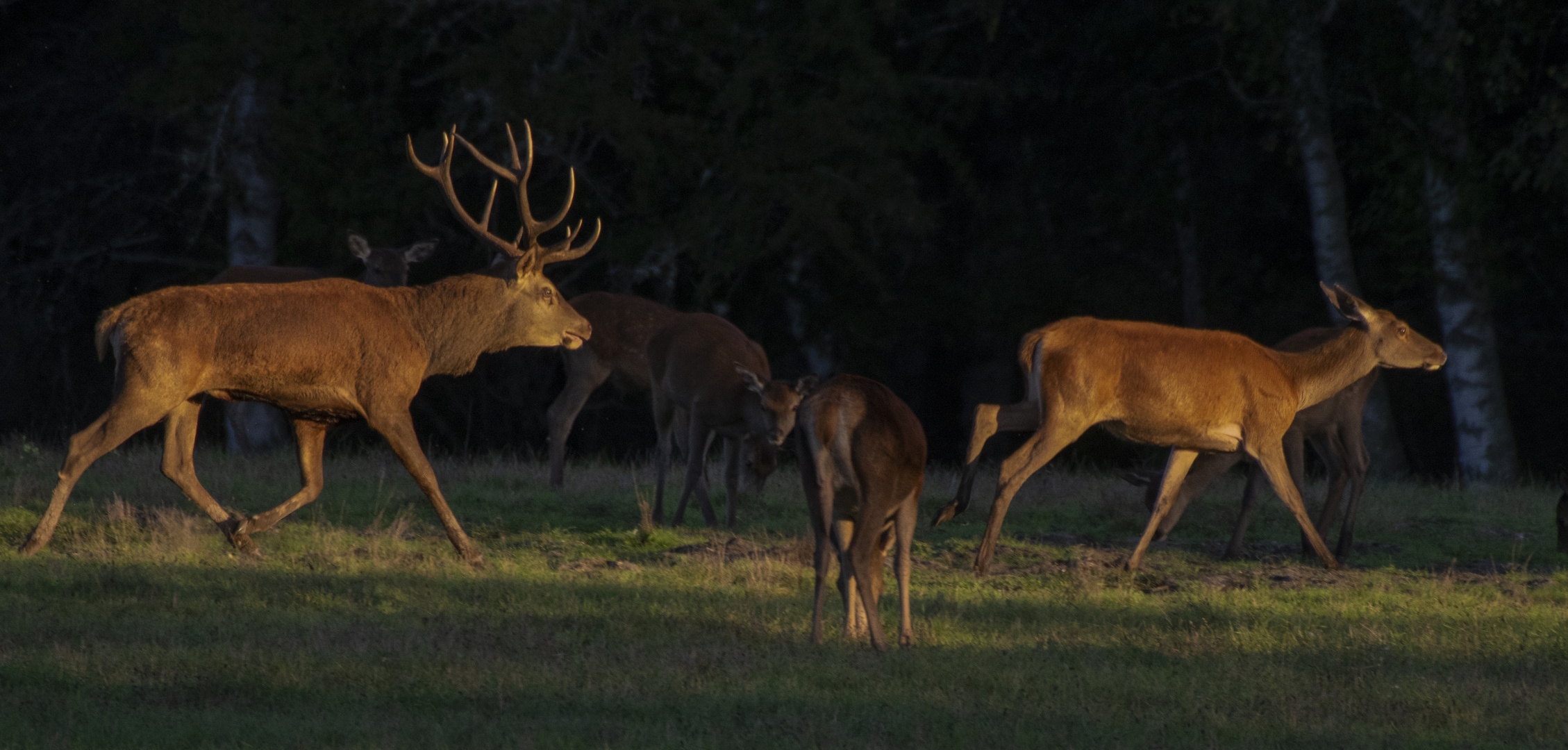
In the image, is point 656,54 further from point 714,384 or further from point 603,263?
point 714,384

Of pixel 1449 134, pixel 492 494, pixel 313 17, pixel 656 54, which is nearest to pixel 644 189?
pixel 656 54

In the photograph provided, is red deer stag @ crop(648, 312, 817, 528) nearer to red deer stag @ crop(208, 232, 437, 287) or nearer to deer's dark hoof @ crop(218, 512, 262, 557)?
red deer stag @ crop(208, 232, 437, 287)

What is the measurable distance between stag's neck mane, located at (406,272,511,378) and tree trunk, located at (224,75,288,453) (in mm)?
8100

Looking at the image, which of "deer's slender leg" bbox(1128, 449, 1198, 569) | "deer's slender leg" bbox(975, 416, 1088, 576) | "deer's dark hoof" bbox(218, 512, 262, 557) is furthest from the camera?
"deer's slender leg" bbox(1128, 449, 1198, 569)

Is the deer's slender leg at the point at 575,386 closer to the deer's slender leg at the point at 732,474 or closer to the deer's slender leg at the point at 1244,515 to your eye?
the deer's slender leg at the point at 732,474

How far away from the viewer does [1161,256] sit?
862 inches

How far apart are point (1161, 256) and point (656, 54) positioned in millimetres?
6857

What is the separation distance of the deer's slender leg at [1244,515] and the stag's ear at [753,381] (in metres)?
2.98

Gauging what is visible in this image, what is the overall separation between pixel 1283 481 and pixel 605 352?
577 centimetres

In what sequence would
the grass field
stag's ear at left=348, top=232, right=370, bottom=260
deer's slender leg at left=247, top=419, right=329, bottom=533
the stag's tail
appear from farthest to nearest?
1. stag's ear at left=348, top=232, right=370, bottom=260
2. deer's slender leg at left=247, top=419, right=329, bottom=533
3. the stag's tail
4. the grass field

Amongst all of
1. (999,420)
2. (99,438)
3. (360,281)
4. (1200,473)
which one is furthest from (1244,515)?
(360,281)

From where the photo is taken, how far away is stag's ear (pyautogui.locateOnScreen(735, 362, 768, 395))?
11.4 metres

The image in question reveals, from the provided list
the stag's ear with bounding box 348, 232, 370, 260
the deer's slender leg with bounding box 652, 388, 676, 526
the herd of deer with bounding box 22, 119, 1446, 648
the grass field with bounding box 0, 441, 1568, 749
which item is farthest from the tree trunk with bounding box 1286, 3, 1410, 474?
the stag's ear with bounding box 348, 232, 370, 260

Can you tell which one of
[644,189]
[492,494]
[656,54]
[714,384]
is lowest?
[492,494]
